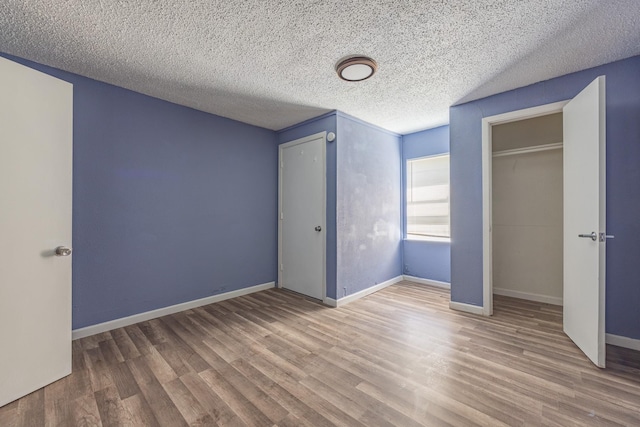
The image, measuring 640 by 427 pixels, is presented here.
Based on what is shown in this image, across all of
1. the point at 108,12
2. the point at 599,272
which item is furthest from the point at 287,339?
the point at 108,12

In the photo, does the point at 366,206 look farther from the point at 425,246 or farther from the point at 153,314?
the point at 153,314

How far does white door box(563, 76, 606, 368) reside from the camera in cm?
196

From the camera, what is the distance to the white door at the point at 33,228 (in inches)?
66.0

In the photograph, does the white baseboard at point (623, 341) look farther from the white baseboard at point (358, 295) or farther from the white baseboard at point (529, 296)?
the white baseboard at point (358, 295)

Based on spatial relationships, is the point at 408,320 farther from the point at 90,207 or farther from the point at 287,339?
the point at 90,207

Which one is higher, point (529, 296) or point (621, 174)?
point (621, 174)

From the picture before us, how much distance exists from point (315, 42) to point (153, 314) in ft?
10.6

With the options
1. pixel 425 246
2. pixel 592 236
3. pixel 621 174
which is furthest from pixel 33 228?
pixel 621 174

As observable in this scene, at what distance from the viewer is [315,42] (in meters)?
2.06

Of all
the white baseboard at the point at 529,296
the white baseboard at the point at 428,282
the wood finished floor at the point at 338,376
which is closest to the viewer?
the wood finished floor at the point at 338,376

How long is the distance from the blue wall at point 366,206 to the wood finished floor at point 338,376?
0.89 m

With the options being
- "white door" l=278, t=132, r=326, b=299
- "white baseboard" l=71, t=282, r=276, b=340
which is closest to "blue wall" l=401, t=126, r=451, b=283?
"white door" l=278, t=132, r=326, b=299

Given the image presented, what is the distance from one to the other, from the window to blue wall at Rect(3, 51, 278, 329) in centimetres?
239

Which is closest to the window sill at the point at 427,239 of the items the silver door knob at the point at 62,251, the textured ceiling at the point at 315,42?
the textured ceiling at the point at 315,42
